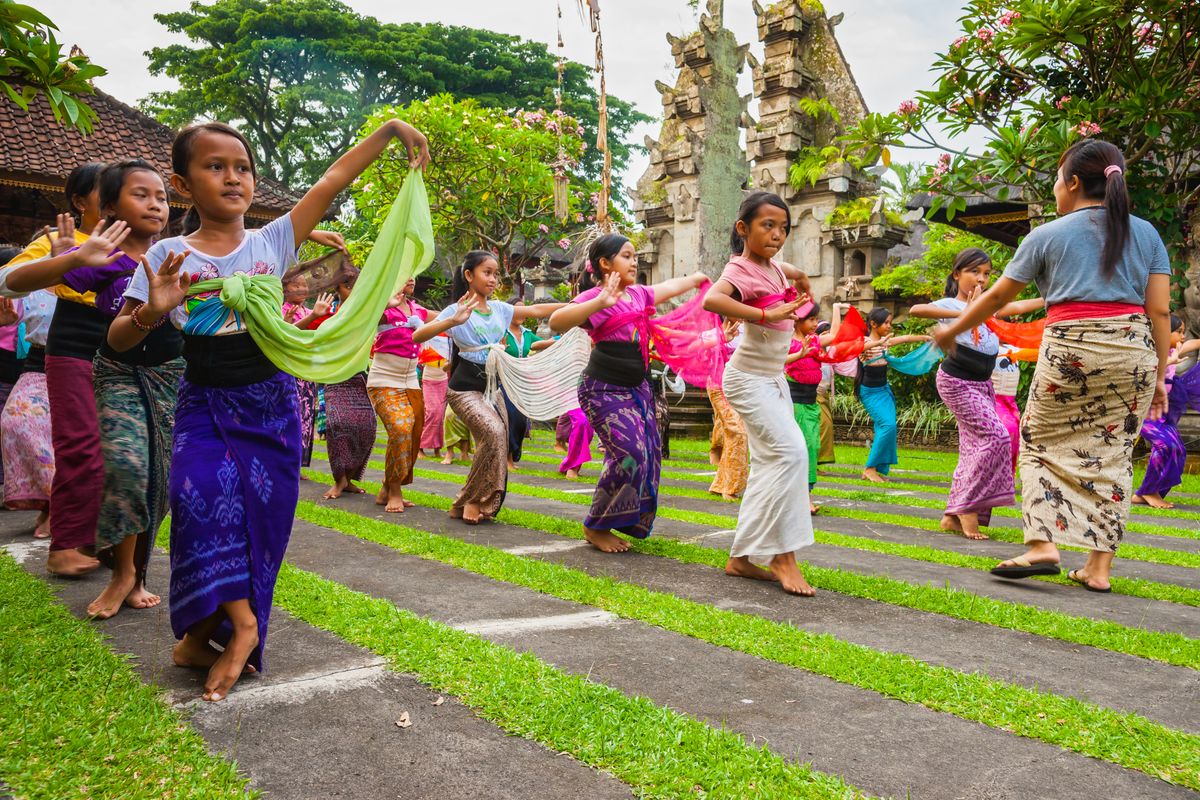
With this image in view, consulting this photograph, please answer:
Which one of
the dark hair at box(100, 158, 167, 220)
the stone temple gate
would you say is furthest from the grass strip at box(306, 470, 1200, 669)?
the stone temple gate

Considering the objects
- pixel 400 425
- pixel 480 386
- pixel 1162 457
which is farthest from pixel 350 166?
pixel 1162 457

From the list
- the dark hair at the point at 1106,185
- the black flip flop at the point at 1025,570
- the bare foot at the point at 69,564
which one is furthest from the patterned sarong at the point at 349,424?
the dark hair at the point at 1106,185

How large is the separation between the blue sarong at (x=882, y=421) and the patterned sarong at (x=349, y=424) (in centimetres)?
582

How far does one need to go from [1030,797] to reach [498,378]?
5582 mm

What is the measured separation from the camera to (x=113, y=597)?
4008 mm

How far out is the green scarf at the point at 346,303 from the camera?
3127mm

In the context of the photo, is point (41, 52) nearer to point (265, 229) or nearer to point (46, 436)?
point (265, 229)

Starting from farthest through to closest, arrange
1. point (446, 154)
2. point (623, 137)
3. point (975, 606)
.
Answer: point (623, 137), point (446, 154), point (975, 606)

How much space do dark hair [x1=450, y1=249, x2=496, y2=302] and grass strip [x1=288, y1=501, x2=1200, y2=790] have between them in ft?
8.69

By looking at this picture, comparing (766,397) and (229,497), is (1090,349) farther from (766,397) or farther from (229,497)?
(229,497)

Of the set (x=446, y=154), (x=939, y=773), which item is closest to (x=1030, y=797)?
(x=939, y=773)

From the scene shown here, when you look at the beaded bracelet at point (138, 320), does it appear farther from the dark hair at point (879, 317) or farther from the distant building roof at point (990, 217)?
the distant building roof at point (990, 217)

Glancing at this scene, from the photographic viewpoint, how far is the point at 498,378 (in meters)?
7.43

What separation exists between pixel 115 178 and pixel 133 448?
4.05 ft
